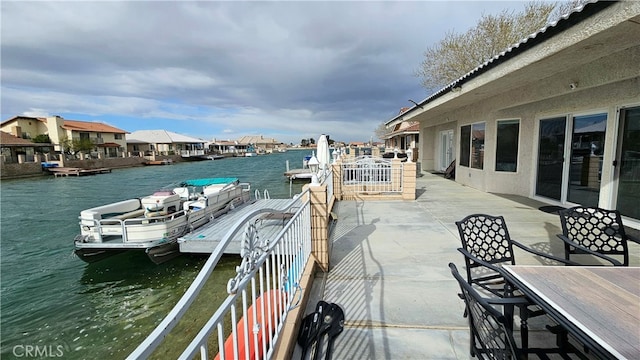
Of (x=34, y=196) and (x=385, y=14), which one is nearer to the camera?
(x=385, y=14)

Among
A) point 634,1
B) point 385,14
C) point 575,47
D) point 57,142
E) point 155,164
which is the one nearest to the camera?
point 634,1

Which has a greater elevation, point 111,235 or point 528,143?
point 528,143

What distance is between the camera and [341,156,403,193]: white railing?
25.3 ft

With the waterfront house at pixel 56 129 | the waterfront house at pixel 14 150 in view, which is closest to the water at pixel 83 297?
the waterfront house at pixel 14 150

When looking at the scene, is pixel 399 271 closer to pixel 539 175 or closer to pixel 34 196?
pixel 539 175

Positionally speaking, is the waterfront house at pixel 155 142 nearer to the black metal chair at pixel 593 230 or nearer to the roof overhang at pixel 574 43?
the roof overhang at pixel 574 43

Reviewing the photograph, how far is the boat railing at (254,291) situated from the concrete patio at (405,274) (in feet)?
1.16

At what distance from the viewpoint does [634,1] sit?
7.24ft

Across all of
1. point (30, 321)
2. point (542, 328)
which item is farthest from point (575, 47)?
point (30, 321)

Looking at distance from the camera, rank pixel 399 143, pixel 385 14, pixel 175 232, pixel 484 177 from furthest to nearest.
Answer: pixel 399 143 → pixel 484 177 → pixel 175 232 → pixel 385 14

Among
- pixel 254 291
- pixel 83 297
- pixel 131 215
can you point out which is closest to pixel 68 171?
pixel 131 215

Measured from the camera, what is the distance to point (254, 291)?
1681 mm

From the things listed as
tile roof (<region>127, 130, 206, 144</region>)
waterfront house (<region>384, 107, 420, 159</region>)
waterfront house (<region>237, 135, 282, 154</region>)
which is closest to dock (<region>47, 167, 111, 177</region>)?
tile roof (<region>127, 130, 206, 144</region>)

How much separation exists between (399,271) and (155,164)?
1866 inches
